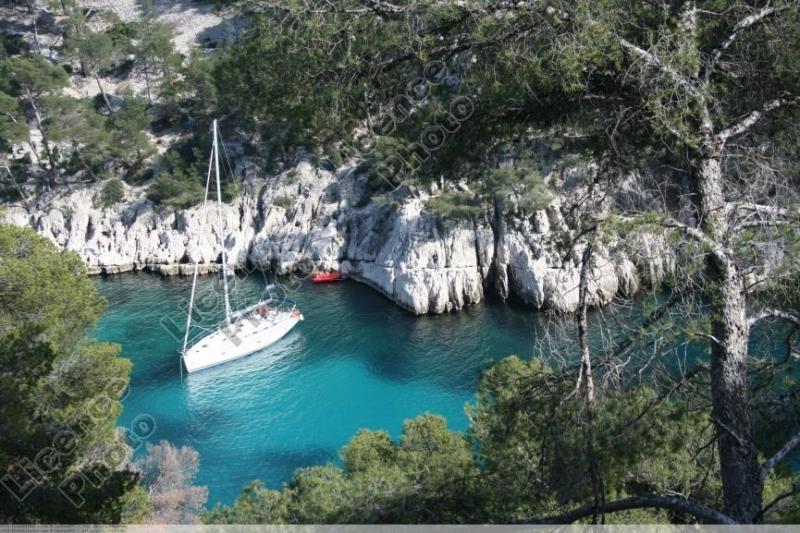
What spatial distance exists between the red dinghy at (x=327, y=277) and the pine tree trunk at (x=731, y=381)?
2347cm

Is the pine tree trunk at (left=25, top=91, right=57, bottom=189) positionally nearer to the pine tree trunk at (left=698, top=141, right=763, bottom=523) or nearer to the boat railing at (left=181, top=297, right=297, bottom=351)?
the boat railing at (left=181, top=297, right=297, bottom=351)

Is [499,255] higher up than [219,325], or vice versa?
[499,255]

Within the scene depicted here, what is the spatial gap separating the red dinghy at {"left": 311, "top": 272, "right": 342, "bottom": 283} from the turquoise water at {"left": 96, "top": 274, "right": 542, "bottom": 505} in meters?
1.50

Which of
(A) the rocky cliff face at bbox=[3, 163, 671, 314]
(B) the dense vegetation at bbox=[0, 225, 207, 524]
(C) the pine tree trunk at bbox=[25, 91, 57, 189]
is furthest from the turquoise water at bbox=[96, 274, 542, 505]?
(C) the pine tree trunk at bbox=[25, 91, 57, 189]

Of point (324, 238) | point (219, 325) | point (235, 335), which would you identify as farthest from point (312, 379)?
point (324, 238)

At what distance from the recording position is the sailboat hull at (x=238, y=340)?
1952cm

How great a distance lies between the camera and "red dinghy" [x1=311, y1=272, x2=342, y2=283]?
2662 centimetres

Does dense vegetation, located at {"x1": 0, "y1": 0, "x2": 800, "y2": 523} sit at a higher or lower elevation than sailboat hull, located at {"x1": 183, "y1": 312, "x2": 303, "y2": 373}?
higher

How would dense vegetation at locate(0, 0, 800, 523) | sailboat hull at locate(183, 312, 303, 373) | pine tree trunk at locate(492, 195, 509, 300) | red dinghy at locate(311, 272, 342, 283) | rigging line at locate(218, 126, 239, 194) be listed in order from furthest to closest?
rigging line at locate(218, 126, 239, 194) < red dinghy at locate(311, 272, 342, 283) < pine tree trunk at locate(492, 195, 509, 300) < sailboat hull at locate(183, 312, 303, 373) < dense vegetation at locate(0, 0, 800, 523)

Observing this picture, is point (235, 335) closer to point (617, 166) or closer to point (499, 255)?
point (499, 255)

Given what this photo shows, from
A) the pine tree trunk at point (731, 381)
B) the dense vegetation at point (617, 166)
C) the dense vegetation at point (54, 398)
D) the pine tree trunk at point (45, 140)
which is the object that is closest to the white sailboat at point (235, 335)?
the dense vegetation at point (54, 398)

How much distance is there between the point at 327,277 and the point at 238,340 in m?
6.91

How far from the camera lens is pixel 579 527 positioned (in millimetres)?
4789

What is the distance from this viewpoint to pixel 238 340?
66.8ft
